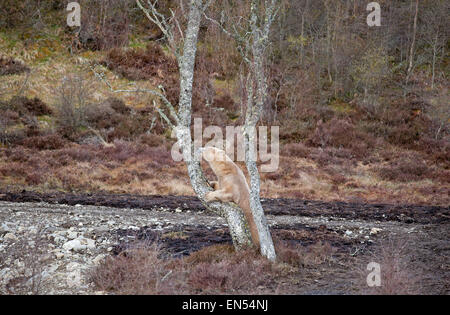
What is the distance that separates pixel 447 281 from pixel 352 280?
5.23ft

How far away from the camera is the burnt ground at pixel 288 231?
249 inches

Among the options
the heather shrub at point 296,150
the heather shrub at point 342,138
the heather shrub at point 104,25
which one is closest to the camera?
the heather shrub at point 296,150

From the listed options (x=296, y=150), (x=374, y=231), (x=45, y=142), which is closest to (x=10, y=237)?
(x=374, y=231)

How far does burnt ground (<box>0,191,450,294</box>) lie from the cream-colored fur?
123cm

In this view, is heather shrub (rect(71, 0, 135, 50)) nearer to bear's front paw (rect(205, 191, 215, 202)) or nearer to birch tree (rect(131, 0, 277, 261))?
birch tree (rect(131, 0, 277, 261))

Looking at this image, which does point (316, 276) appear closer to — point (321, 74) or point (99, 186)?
point (99, 186)

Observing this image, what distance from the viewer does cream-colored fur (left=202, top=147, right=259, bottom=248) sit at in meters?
7.15

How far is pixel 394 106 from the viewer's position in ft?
91.5

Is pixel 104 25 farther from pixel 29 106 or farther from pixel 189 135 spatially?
pixel 189 135

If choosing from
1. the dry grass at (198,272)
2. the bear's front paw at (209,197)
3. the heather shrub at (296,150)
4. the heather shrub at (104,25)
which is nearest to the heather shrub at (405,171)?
the heather shrub at (296,150)

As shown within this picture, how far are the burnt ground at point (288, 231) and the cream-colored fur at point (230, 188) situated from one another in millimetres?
1228

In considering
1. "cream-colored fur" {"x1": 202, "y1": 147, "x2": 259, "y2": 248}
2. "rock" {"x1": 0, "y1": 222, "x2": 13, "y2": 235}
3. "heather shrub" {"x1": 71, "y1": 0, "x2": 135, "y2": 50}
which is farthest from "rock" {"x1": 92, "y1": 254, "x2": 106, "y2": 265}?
"heather shrub" {"x1": 71, "y1": 0, "x2": 135, "y2": 50}

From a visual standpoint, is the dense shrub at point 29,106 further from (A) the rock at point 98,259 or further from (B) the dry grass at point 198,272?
(B) the dry grass at point 198,272

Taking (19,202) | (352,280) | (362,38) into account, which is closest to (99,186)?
(19,202)
